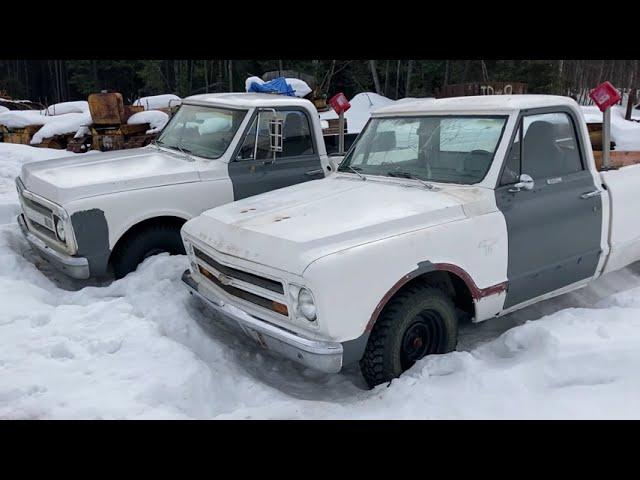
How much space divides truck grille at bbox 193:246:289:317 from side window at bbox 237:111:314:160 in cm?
193

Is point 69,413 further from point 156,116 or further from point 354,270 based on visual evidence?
point 156,116

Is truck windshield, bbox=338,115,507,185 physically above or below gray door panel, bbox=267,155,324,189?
above

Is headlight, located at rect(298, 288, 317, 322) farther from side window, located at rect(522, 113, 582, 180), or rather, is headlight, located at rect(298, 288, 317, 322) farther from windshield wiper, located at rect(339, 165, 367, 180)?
side window, located at rect(522, 113, 582, 180)

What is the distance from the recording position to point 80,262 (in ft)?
15.8

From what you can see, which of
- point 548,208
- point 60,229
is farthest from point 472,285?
point 60,229

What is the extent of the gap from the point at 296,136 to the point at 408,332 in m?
3.07

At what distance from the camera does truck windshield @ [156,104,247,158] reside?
5921mm

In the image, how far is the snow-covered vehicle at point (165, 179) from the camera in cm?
490

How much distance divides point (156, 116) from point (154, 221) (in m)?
7.13

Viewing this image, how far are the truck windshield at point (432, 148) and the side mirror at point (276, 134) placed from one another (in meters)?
0.88

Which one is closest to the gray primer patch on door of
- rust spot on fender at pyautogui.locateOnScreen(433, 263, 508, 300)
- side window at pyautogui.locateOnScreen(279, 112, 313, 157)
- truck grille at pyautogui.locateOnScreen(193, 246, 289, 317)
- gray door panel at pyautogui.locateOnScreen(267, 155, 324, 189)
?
truck grille at pyautogui.locateOnScreen(193, 246, 289, 317)

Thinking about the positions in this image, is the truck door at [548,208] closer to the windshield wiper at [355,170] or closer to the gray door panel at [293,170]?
the windshield wiper at [355,170]

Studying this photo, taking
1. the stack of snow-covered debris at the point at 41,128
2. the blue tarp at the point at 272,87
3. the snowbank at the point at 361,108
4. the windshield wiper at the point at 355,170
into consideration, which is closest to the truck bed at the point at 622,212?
the windshield wiper at the point at 355,170

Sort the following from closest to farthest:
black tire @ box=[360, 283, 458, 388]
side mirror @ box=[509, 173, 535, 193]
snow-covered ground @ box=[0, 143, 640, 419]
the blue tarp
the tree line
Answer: snow-covered ground @ box=[0, 143, 640, 419] → black tire @ box=[360, 283, 458, 388] → side mirror @ box=[509, 173, 535, 193] → the blue tarp → the tree line
